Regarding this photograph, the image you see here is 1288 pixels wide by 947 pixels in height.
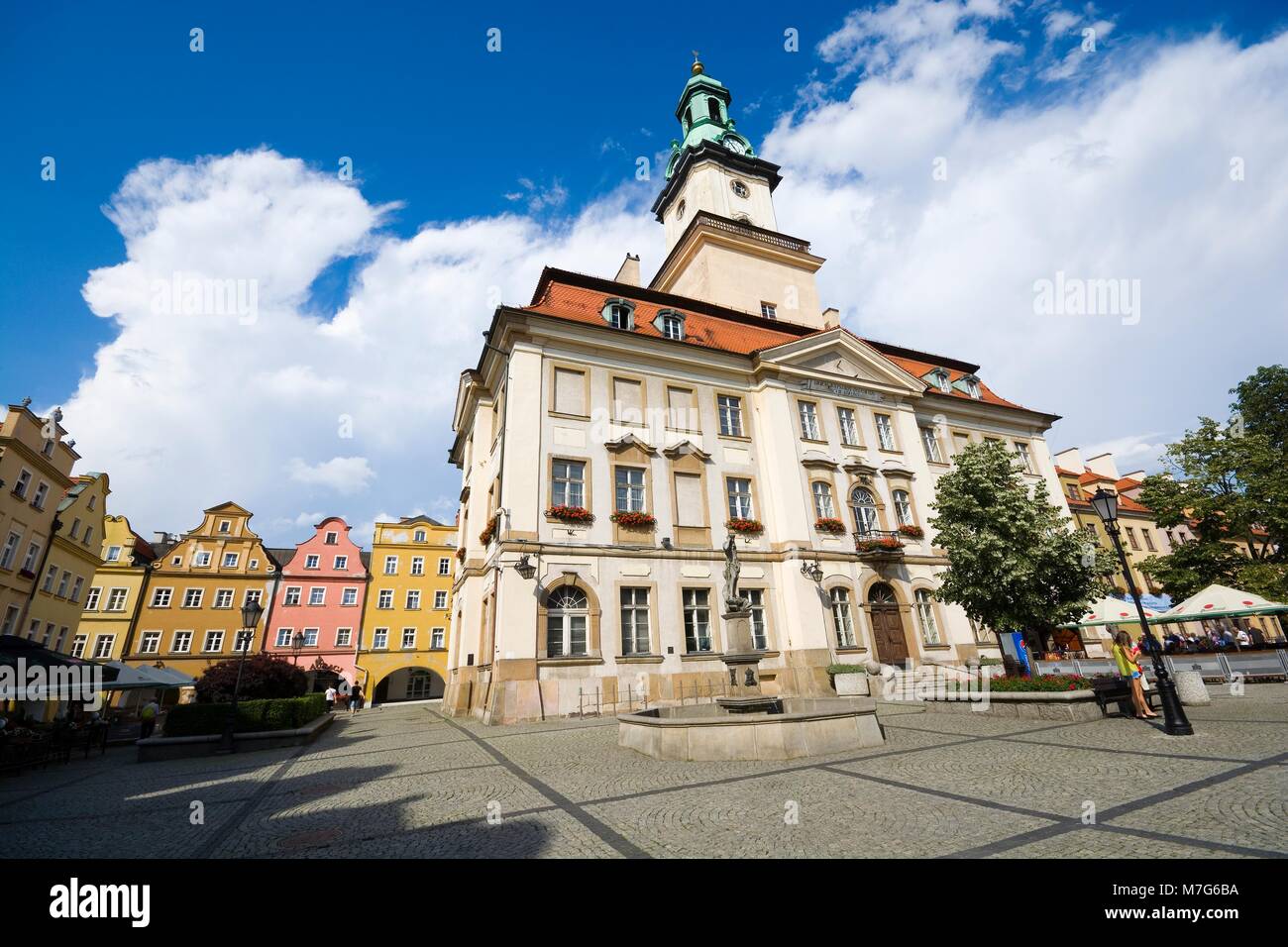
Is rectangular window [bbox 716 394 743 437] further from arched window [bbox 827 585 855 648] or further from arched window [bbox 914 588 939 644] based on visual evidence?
arched window [bbox 914 588 939 644]

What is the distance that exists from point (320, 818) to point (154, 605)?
45089mm

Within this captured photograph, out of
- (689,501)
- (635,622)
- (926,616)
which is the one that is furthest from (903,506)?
(635,622)

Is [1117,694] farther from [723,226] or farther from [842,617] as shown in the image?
[723,226]

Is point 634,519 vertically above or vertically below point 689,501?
below

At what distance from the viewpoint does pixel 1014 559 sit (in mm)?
15945

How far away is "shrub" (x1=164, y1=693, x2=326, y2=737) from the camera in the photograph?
14477mm

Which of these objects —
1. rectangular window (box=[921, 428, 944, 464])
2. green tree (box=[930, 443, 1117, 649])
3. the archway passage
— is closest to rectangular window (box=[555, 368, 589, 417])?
green tree (box=[930, 443, 1117, 649])

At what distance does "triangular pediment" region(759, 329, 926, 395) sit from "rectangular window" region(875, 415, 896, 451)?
4.51 feet

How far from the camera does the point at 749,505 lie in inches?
869

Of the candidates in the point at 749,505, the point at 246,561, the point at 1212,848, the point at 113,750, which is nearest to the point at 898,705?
the point at 749,505

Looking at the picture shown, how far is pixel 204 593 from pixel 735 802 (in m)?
48.3

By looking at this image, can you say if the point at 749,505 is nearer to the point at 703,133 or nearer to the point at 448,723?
the point at 448,723

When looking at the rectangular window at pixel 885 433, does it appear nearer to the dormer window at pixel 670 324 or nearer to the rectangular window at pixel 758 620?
the rectangular window at pixel 758 620

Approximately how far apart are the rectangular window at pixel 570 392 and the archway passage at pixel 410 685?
33.5 meters
